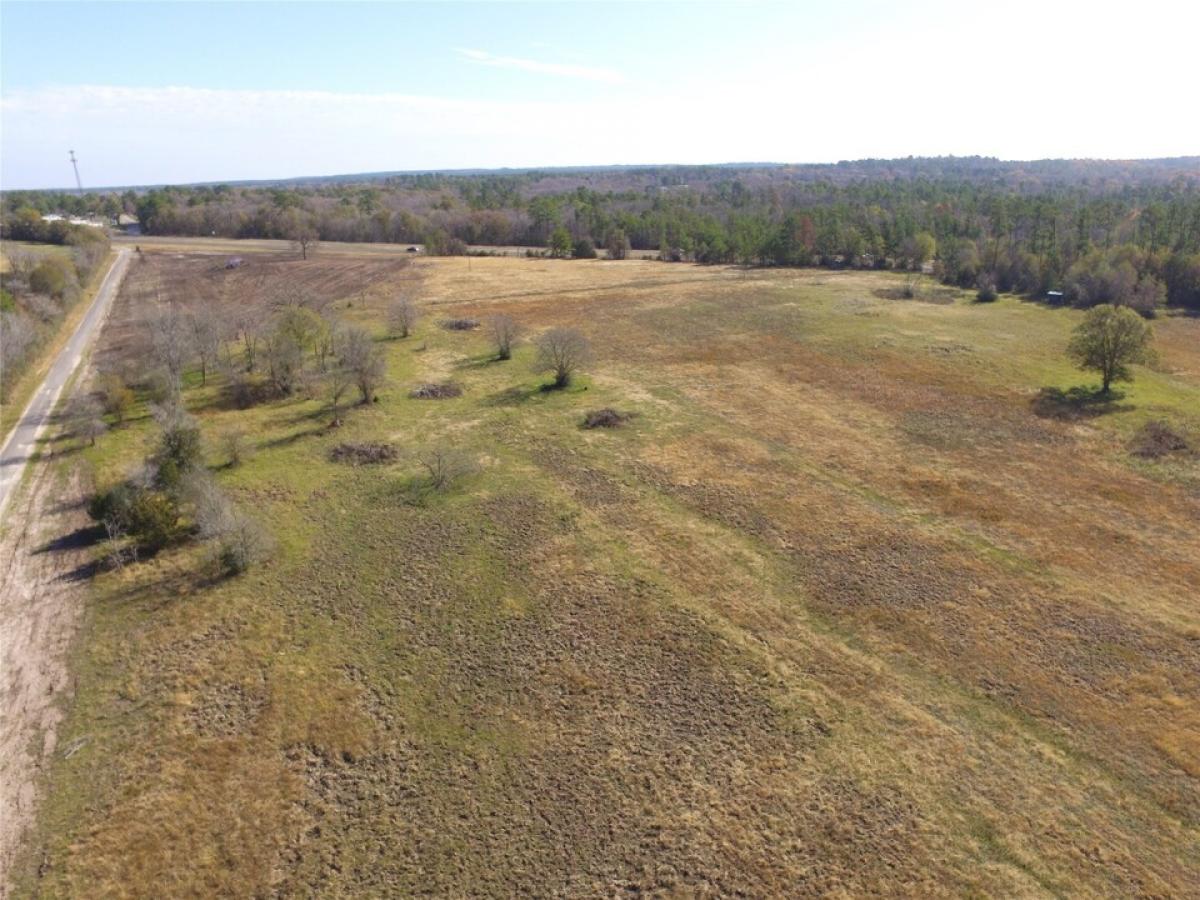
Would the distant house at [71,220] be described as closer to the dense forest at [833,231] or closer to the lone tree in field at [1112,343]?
the dense forest at [833,231]

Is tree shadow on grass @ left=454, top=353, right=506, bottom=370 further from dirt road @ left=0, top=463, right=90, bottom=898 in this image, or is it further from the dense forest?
the dense forest

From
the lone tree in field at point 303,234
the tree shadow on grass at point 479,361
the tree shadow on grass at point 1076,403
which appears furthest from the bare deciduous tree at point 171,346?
the lone tree in field at point 303,234

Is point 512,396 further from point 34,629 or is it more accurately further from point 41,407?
point 41,407

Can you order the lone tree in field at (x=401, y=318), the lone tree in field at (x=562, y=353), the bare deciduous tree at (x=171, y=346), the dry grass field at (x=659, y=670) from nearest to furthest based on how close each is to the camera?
the dry grass field at (x=659, y=670), the bare deciduous tree at (x=171, y=346), the lone tree in field at (x=562, y=353), the lone tree in field at (x=401, y=318)

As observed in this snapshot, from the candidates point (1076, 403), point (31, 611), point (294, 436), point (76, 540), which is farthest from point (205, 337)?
point (1076, 403)

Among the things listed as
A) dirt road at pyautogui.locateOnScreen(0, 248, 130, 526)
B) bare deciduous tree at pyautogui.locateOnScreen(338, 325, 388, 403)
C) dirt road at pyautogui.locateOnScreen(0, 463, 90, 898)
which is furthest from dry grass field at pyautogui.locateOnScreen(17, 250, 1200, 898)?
dirt road at pyautogui.locateOnScreen(0, 248, 130, 526)
